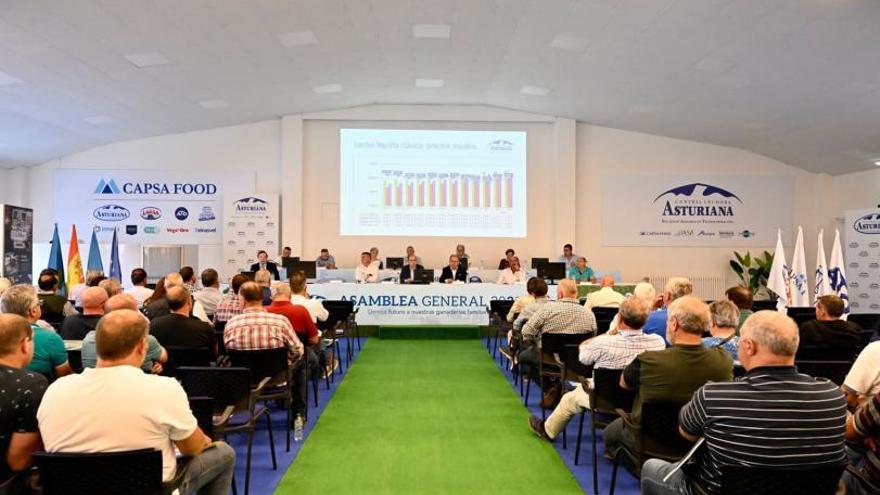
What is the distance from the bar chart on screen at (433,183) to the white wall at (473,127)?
224 mm

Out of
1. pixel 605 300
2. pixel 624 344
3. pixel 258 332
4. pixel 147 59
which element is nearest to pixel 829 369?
pixel 624 344

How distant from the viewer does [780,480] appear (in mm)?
1936

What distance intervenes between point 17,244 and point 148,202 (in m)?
3.23

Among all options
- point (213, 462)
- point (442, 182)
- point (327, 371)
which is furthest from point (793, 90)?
point (213, 462)

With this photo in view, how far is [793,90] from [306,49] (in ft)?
23.1

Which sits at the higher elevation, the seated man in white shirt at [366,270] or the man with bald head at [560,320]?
the seated man in white shirt at [366,270]

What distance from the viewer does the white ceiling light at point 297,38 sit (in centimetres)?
832

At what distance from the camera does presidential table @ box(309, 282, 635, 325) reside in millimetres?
9258

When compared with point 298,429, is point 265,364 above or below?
above

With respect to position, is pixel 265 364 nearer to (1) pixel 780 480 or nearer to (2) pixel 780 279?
(1) pixel 780 480

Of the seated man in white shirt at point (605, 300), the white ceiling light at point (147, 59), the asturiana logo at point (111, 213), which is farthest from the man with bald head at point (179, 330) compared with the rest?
the asturiana logo at point (111, 213)

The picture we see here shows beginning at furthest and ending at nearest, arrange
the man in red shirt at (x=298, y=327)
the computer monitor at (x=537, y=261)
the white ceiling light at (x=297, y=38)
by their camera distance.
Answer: the computer monitor at (x=537, y=261) < the white ceiling light at (x=297, y=38) < the man in red shirt at (x=298, y=327)

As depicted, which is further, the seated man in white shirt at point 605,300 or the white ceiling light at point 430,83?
the white ceiling light at point 430,83

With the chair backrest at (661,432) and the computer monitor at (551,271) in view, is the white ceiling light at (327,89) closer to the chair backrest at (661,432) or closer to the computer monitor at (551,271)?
the computer monitor at (551,271)
